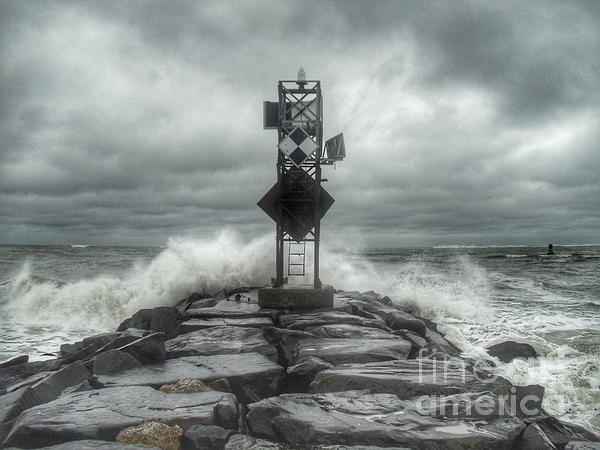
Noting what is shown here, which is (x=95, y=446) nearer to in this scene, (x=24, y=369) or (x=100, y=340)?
(x=100, y=340)


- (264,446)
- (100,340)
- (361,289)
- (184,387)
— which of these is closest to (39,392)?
(184,387)

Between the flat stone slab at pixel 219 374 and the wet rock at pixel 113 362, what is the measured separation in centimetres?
10

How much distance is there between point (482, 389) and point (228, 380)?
2.55 metres

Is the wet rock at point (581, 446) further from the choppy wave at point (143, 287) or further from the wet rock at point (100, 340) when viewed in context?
the choppy wave at point (143, 287)

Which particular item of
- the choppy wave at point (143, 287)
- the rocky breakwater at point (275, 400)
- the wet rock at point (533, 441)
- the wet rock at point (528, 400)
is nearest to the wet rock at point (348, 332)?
the rocky breakwater at point (275, 400)

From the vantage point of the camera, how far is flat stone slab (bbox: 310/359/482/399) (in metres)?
3.71

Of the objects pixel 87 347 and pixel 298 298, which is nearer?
pixel 87 347

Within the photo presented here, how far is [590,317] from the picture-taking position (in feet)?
40.2

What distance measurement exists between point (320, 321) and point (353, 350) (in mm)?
1781

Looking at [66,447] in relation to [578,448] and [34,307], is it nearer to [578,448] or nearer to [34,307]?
[578,448]

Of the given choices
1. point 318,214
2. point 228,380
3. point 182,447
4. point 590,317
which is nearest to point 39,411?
point 182,447

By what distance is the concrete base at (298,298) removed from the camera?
Answer: 7883 mm

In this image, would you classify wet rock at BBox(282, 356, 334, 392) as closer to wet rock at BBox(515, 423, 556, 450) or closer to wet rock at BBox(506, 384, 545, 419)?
wet rock at BBox(515, 423, 556, 450)

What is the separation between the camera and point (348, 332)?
19.6 ft
